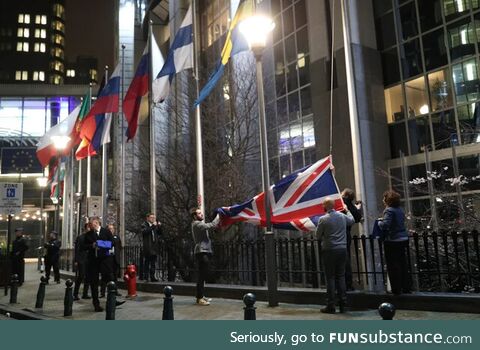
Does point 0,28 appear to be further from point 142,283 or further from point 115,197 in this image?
point 142,283

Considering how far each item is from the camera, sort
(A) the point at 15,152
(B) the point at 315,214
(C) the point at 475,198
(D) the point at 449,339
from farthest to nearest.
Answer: (A) the point at 15,152, (C) the point at 475,198, (B) the point at 315,214, (D) the point at 449,339

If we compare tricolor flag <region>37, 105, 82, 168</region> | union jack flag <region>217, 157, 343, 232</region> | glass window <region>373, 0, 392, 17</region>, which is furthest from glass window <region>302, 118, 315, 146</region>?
union jack flag <region>217, 157, 343, 232</region>

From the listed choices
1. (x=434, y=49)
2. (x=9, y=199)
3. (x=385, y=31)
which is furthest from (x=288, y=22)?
(x=9, y=199)

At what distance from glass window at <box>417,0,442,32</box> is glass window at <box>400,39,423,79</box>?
729mm

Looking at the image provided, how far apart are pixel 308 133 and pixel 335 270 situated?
1429cm

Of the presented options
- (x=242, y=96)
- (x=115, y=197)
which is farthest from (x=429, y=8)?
(x=115, y=197)

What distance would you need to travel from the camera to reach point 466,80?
1852cm

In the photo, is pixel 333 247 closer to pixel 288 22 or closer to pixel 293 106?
pixel 293 106

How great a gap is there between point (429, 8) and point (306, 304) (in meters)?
14.9

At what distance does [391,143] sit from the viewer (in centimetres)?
2089

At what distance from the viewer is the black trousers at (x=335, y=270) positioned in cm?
853

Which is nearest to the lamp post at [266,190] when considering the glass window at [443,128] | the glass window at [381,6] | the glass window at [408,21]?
the glass window at [443,128]

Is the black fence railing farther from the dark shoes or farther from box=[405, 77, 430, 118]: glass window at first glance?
box=[405, 77, 430, 118]: glass window

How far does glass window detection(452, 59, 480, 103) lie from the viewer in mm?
18172
